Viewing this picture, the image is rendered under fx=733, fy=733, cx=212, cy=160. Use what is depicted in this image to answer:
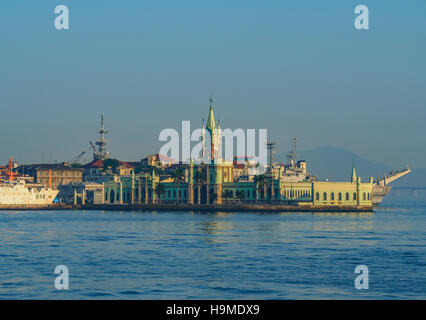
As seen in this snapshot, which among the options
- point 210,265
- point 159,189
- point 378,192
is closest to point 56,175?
point 159,189

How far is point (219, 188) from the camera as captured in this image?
149 meters

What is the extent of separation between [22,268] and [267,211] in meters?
103

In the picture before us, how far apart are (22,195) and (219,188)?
141ft

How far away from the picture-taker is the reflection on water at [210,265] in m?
30.5

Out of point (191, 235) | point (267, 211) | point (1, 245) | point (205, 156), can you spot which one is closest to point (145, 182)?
point (205, 156)

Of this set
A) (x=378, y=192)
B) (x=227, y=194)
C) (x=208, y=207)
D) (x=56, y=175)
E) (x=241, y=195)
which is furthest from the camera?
(x=56, y=175)

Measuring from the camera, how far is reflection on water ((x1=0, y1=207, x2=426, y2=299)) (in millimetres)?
30516

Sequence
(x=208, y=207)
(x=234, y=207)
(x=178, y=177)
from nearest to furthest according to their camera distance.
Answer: (x=234, y=207) → (x=208, y=207) → (x=178, y=177)

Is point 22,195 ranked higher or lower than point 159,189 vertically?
lower

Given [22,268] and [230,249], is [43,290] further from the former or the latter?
[230,249]

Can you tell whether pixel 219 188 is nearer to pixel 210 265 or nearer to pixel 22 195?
pixel 22 195

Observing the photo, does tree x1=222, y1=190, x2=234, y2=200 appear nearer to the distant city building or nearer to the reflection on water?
the distant city building

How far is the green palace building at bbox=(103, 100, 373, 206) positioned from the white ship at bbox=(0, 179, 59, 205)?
42.3 ft

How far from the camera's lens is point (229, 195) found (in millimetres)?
149125
